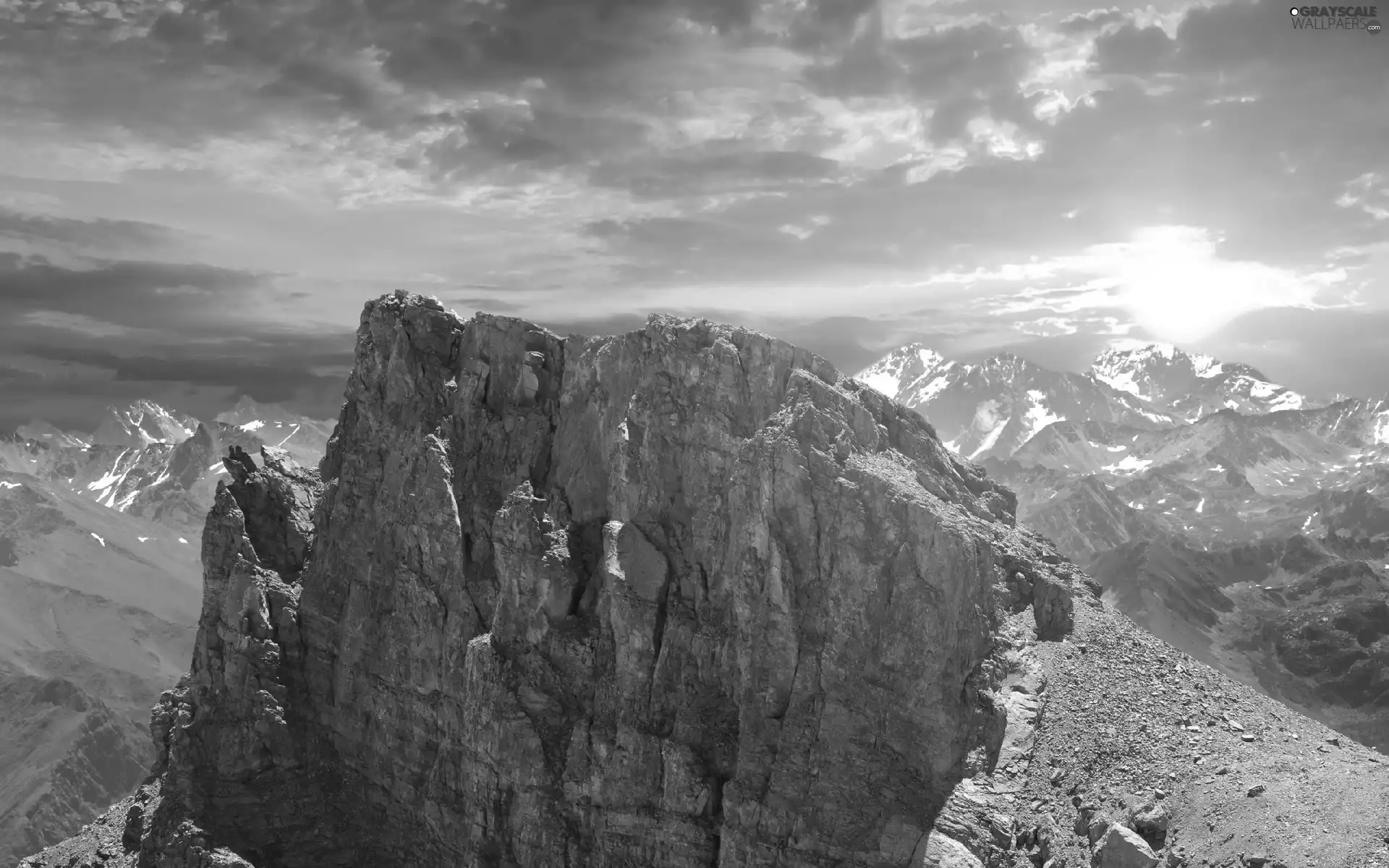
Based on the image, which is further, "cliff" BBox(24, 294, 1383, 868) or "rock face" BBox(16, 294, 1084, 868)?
"rock face" BBox(16, 294, 1084, 868)

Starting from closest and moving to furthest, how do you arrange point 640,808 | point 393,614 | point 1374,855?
point 1374,855, point 640,808, point 393,614

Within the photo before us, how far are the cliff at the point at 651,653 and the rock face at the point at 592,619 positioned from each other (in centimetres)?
26

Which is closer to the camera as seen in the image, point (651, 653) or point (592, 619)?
point (651, 653)

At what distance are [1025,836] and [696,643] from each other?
94.0ft

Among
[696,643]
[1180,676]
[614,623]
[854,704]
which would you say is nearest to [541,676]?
[614,623]

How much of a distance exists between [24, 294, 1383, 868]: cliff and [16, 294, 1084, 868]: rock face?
26 cm

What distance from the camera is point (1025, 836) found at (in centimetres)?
7912

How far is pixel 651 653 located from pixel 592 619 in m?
7.69

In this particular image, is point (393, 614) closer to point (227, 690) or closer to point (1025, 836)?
point (227, 690)

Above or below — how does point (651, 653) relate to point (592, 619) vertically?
below

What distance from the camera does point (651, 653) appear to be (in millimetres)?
93500

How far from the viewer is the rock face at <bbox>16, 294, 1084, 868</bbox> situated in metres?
85.2

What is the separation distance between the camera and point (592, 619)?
3888 inches

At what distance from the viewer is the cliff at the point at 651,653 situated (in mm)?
83000
